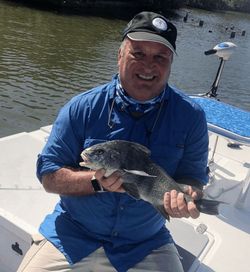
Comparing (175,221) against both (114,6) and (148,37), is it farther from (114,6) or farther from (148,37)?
(114,6)

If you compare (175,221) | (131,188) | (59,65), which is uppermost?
(131,188)

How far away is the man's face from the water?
8.60 meters

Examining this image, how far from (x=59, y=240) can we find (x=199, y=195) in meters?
1.08

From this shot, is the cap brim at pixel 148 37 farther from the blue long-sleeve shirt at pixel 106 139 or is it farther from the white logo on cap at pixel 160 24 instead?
the blue long-sleeve shirt at pixel 106 139

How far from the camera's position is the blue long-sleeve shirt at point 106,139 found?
300 cm

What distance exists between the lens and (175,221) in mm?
4098

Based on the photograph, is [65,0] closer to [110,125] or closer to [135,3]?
[135,3]

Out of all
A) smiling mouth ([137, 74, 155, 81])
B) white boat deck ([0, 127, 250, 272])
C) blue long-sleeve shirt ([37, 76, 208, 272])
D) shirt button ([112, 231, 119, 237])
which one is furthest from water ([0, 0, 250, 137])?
smiling mouth ([137, 74, 155, 81])

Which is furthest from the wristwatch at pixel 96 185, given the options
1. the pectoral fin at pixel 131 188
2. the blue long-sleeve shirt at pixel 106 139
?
the pectoral fin at pixel 131 188

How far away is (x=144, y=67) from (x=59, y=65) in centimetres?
1604

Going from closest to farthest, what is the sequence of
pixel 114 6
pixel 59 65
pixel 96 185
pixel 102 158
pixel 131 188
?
pixel 102 158 → pixel 131 188 → pixel 96 185 → pixel 59 65 → pixel 114 6

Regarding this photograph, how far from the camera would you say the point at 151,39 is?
2.94 metres

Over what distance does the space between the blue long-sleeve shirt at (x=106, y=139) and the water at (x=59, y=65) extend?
841 centimetres

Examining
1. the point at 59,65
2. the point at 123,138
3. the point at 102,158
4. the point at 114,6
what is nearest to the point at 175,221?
the point at 123,138
